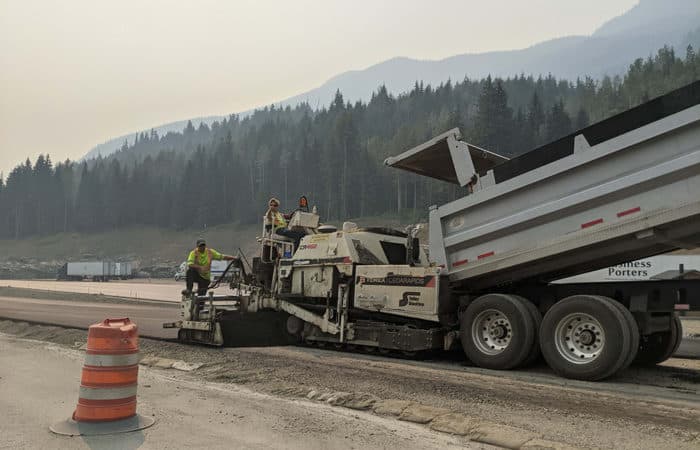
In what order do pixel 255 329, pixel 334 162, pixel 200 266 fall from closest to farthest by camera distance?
pixel 255 329, pixel 200 266, pixel 334 162

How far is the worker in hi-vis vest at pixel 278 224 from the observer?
10766mm

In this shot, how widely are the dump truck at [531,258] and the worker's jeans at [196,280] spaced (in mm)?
1001

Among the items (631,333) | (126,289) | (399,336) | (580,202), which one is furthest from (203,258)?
(126,289)

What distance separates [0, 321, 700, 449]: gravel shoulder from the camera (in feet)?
15.7

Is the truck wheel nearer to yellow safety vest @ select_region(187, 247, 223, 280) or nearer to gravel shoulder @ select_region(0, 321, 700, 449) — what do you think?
gravel shoulder @ select_region(0, 321, 700, 449)

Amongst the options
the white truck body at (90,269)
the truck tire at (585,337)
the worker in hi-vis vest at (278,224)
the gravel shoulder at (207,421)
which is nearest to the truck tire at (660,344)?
the truck tire at (585,337)

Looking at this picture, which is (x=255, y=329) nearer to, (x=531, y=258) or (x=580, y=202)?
(x=531, y=258)

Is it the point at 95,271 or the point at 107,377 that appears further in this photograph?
the point at 95,271

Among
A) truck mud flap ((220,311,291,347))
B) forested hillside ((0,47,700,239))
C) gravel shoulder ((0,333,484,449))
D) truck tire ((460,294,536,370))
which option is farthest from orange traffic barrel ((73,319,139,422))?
forested hillside ((0,47,700,239))

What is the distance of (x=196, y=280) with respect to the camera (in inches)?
438

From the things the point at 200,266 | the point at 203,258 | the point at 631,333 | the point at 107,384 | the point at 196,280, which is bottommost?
the point at 107,384

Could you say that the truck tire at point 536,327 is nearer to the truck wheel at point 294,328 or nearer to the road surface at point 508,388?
the road surface at point 508,388

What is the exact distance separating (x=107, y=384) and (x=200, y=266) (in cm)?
644

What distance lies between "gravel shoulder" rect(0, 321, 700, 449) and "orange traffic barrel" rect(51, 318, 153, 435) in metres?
1.83
